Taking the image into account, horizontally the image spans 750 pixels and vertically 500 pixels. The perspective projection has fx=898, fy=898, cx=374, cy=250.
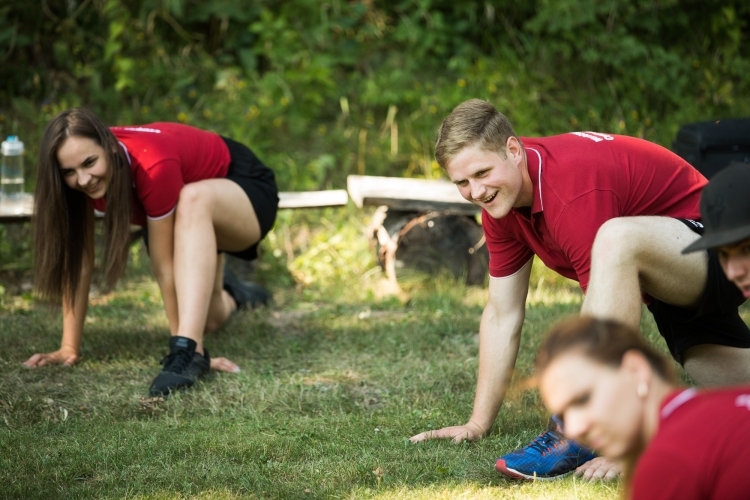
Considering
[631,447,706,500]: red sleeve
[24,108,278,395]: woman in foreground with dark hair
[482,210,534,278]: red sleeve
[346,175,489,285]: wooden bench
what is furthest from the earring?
[346,175,489,285]: wooden bench

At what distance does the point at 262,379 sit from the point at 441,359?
849 mm

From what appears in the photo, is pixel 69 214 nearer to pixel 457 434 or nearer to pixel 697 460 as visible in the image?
pixel 457 434

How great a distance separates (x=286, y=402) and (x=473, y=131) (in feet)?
4.89

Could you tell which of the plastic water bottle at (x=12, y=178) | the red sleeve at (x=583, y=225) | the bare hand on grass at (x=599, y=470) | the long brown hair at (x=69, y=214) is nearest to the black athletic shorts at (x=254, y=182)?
the long brown hair at (x=69, y=214)

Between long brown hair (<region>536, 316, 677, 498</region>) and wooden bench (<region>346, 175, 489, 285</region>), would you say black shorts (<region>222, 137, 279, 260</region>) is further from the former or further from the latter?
long brown hair (<region>536, 316, 677, 498</region>)

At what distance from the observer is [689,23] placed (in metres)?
7.94

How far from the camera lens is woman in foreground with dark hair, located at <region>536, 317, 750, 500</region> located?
1506 millimetres

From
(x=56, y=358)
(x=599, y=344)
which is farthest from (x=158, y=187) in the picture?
(x=599, y=344)

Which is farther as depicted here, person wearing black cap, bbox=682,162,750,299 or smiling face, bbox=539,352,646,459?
person wearing black cap, bbox=682,162,750,299

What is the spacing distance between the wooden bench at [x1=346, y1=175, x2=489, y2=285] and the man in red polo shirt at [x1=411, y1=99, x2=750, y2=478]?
2290 mm

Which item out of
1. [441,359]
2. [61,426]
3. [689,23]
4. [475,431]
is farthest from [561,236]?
[689,23]

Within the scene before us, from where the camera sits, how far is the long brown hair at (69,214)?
12.1ft

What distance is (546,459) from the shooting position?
2775 millimetres

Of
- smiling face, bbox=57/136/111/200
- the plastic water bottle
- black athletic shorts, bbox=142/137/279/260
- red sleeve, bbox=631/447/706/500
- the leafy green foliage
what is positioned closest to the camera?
red sleeve, bbox=631/447/706/500
